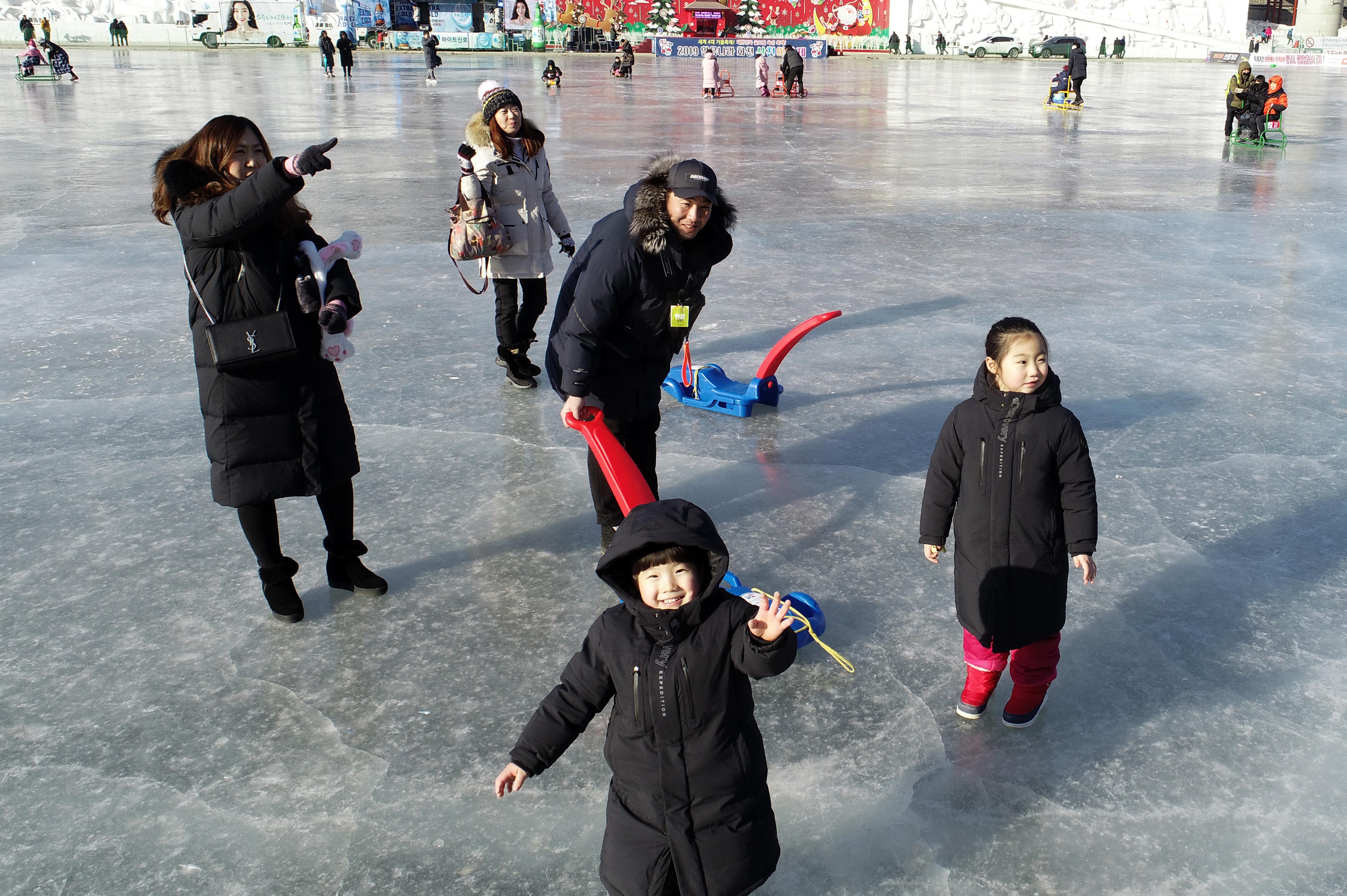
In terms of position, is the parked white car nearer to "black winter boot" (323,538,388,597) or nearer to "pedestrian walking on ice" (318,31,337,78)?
"pedestrian walking on ice" (318,31,337,78)

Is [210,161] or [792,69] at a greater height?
[792,69]

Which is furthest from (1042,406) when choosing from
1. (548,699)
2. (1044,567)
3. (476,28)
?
(476,28)

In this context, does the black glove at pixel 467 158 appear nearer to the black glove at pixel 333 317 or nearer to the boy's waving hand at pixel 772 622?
the black glove at pixel 333 317

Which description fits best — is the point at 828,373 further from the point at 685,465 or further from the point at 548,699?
the point at 548,699

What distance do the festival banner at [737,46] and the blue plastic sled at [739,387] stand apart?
4659 cm

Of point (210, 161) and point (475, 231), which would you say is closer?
point (210, 161)

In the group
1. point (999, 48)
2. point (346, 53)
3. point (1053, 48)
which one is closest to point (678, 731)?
point (346, 53)

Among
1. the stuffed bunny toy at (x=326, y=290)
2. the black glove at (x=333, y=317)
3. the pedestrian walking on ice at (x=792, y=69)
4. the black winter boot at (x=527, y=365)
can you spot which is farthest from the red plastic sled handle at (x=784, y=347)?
the pedestrian walking on ice at (x=792, y=69)

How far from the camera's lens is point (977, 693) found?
306cm

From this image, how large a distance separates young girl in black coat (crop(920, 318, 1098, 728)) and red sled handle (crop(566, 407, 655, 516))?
94cm

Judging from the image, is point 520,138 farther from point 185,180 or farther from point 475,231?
point 185,180

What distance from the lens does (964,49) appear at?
2379 inches

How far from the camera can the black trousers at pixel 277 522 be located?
347 cm

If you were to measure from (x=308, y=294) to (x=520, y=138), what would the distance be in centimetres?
252
